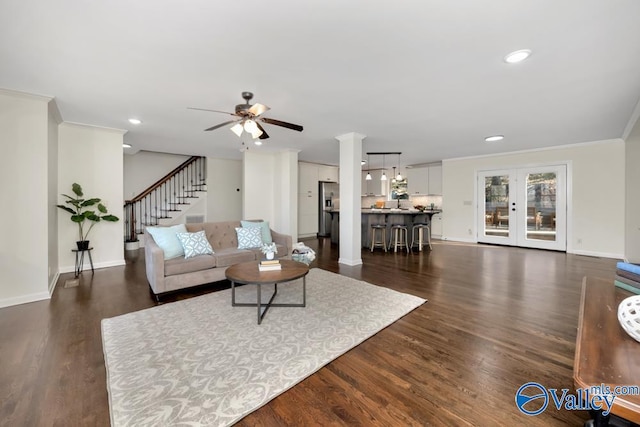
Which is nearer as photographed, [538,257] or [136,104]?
[136,104]

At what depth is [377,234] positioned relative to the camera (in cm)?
696

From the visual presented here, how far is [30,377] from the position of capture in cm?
185

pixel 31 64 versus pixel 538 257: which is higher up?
pixel 31 64

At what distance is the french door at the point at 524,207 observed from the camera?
6.32 metres

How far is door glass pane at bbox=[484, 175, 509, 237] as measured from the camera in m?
7.09

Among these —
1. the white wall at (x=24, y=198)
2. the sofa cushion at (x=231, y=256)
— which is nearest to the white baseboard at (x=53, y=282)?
the white wall at (x=24, y=198)

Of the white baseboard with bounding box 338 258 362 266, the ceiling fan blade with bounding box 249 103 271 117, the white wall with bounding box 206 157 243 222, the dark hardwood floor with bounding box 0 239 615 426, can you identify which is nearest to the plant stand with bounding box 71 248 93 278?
the dark hardwood floor with bounding box 0 239 615 426

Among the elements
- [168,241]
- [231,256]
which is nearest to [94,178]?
[168,241]

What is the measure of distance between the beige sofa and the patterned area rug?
29 centimetres

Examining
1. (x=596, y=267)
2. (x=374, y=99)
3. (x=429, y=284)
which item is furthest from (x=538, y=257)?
(x=374, y=99)

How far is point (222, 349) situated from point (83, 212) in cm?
419

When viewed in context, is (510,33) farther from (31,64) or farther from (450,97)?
(31,64)

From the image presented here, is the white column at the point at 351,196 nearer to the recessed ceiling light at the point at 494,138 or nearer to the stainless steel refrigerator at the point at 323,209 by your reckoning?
the recessed ceiling light at the point at 494,138

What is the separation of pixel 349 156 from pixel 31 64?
A: 4.21 m
